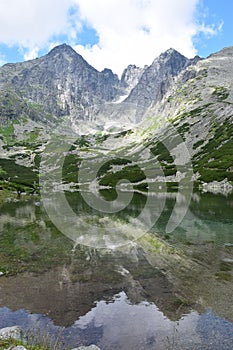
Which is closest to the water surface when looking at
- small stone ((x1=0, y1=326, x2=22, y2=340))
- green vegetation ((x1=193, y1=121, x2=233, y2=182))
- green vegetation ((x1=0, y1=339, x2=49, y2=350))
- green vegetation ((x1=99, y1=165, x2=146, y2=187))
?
small stone ((x1=0, y1=326, x2=22, y2=340))

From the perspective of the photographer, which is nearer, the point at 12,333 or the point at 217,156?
the point at 12,333

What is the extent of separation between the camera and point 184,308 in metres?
18.8

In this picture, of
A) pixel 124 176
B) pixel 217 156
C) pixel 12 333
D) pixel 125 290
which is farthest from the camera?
pixel 124 176

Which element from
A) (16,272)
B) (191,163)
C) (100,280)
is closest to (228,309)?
(100,280)

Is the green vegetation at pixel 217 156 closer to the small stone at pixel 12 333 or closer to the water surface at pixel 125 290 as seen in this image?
the water surface at pixel 125 290

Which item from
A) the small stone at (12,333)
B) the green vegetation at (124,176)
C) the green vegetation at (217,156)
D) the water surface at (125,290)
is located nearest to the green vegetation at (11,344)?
the small stone at (12,333)

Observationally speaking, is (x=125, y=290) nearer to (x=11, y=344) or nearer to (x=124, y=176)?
(x=11, y=344)

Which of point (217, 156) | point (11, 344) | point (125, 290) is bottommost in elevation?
point (125, 290)

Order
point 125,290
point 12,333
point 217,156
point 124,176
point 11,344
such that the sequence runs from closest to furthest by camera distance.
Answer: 1. point 11,344
2. point 12,333
3. point 125,290
4. point 217,156
5. point 124,176

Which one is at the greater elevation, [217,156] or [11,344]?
[217,156]

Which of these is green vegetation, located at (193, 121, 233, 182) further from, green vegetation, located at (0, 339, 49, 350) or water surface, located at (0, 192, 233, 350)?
green vegetation, located at (0, 339, 49, 350)

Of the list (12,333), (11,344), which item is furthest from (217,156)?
(11,344)

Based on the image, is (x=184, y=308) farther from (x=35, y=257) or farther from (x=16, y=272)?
(x=35, y=257)

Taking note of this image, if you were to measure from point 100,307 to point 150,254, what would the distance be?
1295 cm
